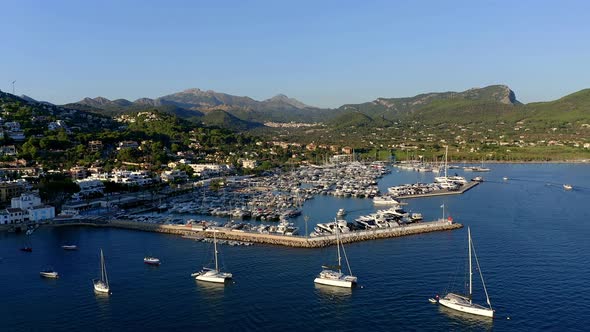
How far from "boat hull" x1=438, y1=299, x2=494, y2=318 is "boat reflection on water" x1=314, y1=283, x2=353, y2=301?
3142 millimetres

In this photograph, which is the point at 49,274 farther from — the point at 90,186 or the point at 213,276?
the point at 90,186

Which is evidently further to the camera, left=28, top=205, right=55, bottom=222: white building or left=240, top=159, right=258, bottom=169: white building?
left=240, top=159, right=258, bottom=169: white building

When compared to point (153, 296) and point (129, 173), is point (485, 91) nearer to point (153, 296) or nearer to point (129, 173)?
point (129, 173)

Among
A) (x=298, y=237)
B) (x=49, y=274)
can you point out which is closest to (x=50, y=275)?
(x=49, y=274)

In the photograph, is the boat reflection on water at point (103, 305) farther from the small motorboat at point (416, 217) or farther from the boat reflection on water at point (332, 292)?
the small motorboat at point (416, 217)

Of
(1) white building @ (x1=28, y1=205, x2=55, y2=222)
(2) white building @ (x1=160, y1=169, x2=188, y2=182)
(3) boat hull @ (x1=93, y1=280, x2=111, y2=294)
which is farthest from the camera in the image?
(2) white building @ (x1=160, y1=169, x2=188, y2=182)

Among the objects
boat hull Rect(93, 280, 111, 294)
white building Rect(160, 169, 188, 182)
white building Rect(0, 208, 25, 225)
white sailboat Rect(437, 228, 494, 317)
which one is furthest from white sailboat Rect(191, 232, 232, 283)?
white building Rect(160, 169, 188, 182)

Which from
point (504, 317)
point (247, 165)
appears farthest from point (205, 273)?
point (247, 165)

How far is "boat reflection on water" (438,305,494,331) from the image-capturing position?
47.3ft

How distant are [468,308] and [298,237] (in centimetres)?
1043

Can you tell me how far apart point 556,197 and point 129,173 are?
3603 cm

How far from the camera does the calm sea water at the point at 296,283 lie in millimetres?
14969

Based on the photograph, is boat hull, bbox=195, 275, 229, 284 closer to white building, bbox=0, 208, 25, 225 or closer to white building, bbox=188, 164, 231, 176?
white building, bbox=0, 208, 25, 225

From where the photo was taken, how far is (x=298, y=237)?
24.3m
